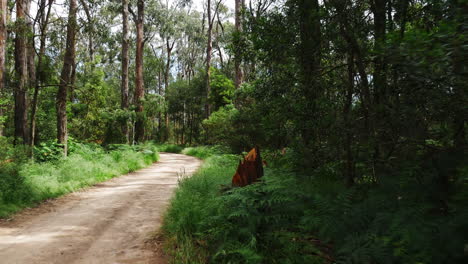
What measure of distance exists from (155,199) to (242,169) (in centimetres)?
306

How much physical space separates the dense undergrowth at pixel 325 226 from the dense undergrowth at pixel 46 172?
12.5 ft

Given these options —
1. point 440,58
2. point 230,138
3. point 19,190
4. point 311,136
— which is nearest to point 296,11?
point 311,136

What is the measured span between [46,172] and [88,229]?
4429 mm

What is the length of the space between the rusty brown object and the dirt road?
171 centimetres

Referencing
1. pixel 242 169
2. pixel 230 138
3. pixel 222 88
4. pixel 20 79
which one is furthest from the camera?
pixel 222 88

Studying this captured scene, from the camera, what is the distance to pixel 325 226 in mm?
3080

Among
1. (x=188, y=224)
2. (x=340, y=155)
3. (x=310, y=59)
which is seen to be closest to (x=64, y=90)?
(x=188, y=224)

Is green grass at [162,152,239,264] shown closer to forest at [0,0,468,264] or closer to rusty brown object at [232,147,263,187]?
forest at [0,0,468,264]

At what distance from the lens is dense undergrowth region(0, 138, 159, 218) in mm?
6515

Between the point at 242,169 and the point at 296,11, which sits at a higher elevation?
the point at 296,11

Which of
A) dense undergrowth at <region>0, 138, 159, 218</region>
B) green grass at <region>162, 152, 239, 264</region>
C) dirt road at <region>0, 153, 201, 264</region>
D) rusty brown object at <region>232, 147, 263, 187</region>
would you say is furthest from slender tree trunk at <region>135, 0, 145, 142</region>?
rusty brown object at <region>232, 147, 263, 187</region>

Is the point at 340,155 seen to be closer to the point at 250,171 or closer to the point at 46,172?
the point at 250,171

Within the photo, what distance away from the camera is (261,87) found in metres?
6.30

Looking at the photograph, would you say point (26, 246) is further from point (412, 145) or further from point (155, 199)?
point (412, 145)
